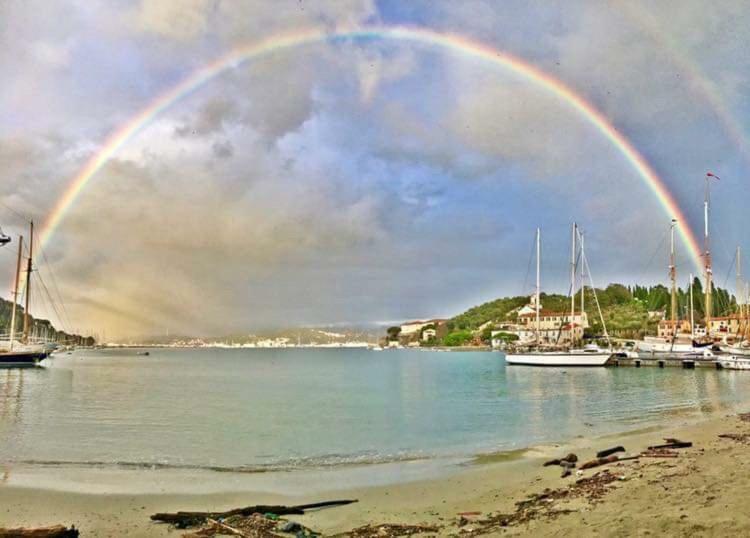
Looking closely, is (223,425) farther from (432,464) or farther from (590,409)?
(590,409)

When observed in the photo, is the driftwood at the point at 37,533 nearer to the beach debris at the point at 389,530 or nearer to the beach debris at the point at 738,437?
the beach debris at the point at 389,530

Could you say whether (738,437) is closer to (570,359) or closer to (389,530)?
(389,530)

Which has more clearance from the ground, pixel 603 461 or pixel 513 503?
pixel 513 503

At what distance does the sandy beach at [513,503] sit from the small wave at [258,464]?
12.8 ft

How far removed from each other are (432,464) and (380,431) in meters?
10.5

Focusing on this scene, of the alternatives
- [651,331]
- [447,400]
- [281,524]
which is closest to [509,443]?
[281,524]

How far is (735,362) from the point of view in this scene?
84750 millimetres

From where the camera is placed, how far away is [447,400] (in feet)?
166

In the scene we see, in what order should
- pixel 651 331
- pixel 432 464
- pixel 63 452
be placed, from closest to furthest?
1. pixel 432 464
2. pixel 63 452
3. pixel 651 331

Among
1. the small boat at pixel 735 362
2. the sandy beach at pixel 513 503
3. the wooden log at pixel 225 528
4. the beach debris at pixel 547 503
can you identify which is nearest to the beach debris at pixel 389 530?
the sandy beach at pixel 513 503

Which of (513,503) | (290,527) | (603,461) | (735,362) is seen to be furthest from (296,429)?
(735,362)

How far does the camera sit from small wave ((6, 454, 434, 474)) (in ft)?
71.1

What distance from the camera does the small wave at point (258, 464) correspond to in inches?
853

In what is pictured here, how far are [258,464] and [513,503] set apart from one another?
457 inches
